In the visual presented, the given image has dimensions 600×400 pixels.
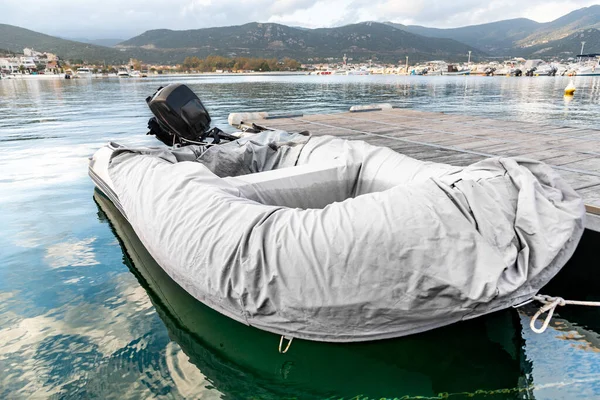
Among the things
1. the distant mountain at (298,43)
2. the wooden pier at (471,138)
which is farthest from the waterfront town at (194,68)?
the wooden pier at (471,138)

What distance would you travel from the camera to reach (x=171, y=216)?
2631 mm

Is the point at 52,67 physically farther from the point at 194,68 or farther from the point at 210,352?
the point at 210,352

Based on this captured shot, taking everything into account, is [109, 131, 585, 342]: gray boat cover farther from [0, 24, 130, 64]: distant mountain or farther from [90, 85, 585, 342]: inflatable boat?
[0, 24, 130, 64]: distant mountain

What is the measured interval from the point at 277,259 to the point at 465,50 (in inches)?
8459

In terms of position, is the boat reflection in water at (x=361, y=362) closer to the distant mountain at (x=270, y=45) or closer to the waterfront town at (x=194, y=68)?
the waterfront town at (x=194, y=68)

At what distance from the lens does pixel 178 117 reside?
4.91 m

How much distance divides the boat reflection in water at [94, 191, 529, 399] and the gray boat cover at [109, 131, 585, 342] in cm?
17

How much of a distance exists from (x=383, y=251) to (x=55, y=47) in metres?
165

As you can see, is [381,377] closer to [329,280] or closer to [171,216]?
[329,280]

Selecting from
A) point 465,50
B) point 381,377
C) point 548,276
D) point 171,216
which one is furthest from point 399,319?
point 465,50

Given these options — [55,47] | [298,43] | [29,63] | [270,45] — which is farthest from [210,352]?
[298,43]

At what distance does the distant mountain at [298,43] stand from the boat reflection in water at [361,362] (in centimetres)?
14228

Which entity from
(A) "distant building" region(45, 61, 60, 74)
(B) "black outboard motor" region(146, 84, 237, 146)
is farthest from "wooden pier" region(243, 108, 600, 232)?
(A) "distant building" region(45, 61, 60, 74)

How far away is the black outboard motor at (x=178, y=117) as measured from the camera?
4852 millimetres
